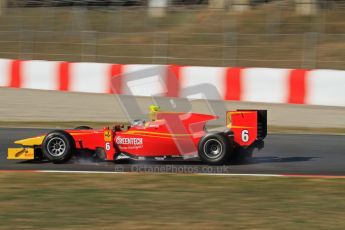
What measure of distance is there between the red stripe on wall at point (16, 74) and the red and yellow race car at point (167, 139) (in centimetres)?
1018

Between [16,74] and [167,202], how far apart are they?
12.9 meters

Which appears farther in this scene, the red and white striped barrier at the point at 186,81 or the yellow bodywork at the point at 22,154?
the red and white striped barrier at the point at 186,81

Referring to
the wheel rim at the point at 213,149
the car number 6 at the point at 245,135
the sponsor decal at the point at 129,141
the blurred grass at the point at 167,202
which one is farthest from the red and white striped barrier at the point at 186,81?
the blurred grass at the point at 167,202

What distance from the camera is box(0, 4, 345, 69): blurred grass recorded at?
18422 millimetres

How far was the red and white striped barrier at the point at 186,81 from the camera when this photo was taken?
48.4 feet

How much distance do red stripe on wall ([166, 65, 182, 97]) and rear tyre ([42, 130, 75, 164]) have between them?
834 centimetres

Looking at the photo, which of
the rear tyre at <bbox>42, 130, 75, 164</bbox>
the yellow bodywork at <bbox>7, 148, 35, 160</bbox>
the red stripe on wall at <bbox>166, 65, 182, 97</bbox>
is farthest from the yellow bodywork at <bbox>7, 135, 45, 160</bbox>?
the red stripe on wall at <bbox>166, 65, 182, 97</bbox>

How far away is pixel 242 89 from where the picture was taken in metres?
15.5

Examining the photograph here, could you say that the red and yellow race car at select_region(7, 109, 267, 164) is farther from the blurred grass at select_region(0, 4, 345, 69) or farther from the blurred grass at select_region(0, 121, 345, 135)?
the blurred grass at select_region(0, 4, 345, 69)

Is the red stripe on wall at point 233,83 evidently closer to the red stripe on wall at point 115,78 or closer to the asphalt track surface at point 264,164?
the red stripe on wall at point 115,78

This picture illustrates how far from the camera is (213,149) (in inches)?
314

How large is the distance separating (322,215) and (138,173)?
8.52ft

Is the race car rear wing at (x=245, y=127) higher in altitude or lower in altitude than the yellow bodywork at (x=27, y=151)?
higher

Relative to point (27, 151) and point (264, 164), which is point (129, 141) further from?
point (264, 164)
